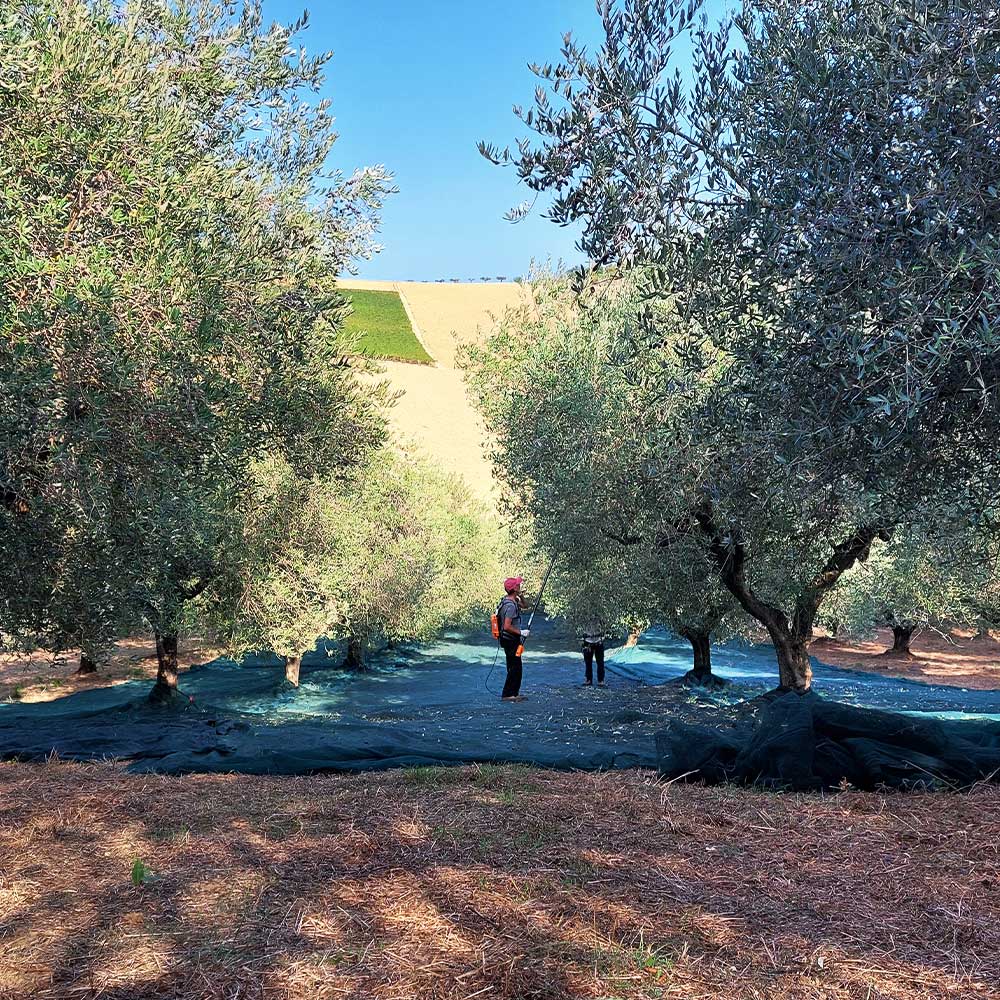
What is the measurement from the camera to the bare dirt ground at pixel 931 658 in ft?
81.9

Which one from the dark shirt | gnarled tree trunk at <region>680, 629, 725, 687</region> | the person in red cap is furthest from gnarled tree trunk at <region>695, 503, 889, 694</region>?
gnarled tree trunk at <region>680, 629, 725, 687</region>

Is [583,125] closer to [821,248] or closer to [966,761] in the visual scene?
[821,248]

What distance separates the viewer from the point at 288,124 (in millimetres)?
8609

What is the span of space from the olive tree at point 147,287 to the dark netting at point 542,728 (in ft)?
6.97

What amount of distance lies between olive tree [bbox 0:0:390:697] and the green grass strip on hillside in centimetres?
6367

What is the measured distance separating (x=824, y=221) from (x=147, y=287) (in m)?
4.44

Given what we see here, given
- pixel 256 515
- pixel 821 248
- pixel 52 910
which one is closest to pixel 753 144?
pixel 821 248

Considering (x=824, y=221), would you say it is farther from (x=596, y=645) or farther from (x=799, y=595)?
(x=596, y=645)

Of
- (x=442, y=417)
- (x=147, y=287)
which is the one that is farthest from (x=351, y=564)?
(x=442, y=417)

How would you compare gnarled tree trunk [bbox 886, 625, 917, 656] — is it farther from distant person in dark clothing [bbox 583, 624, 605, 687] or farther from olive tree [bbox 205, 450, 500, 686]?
olive tree [bbox 205, 450, 500, 686]

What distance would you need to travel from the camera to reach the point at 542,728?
38.4 ft

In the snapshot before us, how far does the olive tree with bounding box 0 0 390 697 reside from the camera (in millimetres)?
5773

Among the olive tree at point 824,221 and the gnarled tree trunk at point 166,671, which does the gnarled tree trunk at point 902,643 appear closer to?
the gnarled tree trunk at point 166,671

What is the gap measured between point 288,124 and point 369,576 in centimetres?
1395
